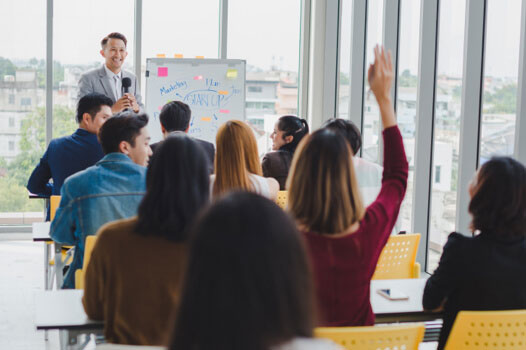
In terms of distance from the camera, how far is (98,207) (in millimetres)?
3033

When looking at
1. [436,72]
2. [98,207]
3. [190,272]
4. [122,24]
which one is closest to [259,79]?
[122,24]

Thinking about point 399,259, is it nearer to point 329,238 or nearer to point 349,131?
point 349,131

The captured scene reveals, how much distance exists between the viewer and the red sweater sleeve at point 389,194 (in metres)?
2.16

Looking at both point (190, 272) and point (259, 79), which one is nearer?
point (190, 272)

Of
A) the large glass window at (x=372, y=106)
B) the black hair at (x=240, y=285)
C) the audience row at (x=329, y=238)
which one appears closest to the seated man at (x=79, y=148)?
the audience row at (x=329, y=238)

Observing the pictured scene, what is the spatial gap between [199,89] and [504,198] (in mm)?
5628

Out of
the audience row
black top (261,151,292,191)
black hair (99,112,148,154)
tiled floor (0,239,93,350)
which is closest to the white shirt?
tiled floor (0,239,93,350)

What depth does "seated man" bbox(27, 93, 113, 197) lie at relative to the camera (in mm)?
4480

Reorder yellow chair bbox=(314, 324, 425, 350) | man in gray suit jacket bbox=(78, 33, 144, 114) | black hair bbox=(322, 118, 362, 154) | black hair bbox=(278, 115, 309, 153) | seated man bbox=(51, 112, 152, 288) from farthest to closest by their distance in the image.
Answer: man in gray suit jacket bbox=(78, 33, 144, 114) < black hair bbox=(278, 115, 309, 153) < black hair bbox=(322, 118, 362, 154) < seated man bbox=(51, 112, 152, 288) < yellow chair bbox=(314, 324, 425, 350)

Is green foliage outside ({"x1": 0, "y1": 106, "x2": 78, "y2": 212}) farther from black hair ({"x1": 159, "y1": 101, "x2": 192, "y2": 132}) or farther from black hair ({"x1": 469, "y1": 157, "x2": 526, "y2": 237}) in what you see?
black hair ({"x1": 469, "y1": 157, "x2": 526, "y2": 237})

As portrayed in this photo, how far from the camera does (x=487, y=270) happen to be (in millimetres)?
2305

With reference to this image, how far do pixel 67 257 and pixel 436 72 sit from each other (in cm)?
315

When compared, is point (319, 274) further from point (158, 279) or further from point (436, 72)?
point (436, 72)

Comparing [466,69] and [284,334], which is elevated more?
[466,69]
